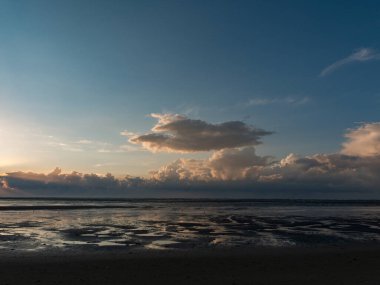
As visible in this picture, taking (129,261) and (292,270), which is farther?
(129,261)

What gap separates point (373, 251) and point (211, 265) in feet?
36.5

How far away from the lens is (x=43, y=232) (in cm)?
3247

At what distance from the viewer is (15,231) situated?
108ft

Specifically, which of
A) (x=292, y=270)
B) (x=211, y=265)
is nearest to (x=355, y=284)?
(x=292, y=270)

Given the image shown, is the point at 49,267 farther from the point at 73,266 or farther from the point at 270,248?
the point at 270,248

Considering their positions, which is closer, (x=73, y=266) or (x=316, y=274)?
(x=316, y=274)

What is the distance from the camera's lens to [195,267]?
59.4 ft

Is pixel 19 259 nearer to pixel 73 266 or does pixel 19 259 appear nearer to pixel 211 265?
pixel 73 266

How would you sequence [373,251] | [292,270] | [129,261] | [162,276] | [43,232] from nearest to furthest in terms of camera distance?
[162,276] → [292,270] → [129,261] → [373,251] → [43,232]

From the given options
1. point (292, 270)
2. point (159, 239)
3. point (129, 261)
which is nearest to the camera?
point (292, 270)

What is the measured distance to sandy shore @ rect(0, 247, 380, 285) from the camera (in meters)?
15.4

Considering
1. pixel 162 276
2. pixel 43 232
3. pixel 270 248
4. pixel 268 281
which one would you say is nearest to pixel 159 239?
pixel 270 248

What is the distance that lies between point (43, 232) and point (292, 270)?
22.1 meters

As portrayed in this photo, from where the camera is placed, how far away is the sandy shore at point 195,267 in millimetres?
15445
